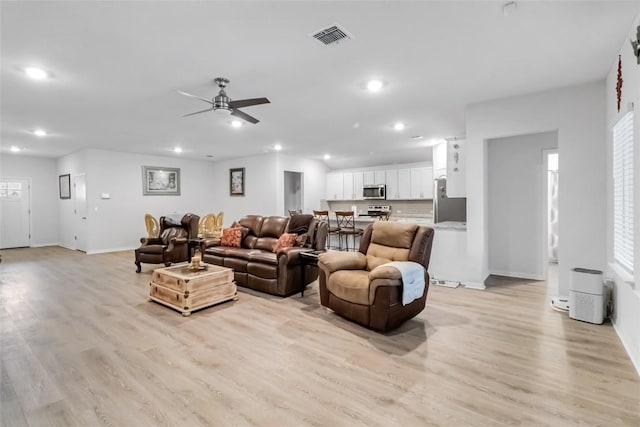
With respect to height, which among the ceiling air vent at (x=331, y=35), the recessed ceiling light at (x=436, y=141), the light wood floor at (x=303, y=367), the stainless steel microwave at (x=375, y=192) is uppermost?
the recessed ceiling light at (x=436, y=141)

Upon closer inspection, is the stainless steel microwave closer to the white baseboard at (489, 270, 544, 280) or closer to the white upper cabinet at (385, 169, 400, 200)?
the white upper cabinet at (385, 169, 400, 200)

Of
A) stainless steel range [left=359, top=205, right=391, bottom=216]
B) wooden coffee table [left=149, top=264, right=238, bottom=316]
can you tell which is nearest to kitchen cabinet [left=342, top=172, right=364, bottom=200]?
stainless steel range [left=359, top=205, right=391, bottom=216]

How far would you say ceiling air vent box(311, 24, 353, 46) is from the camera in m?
2.44

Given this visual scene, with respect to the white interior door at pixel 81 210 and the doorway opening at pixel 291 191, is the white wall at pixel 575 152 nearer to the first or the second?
the doorway opening at pixel 291 191

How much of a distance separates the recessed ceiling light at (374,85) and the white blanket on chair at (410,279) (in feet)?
6.61

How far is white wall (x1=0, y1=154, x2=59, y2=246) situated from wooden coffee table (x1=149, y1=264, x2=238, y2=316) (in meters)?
7.48

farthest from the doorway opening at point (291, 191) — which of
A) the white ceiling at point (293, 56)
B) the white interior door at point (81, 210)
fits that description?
the white interior door at point (81, 210)

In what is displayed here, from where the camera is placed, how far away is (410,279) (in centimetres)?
298

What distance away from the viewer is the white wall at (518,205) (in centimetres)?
477

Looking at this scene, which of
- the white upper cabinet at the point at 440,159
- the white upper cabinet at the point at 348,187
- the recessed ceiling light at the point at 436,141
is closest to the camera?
the recessed ceiling light at the point at 436,141

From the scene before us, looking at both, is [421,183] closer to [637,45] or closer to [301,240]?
[301,240]

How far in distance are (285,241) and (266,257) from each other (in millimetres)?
353

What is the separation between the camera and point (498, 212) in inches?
201

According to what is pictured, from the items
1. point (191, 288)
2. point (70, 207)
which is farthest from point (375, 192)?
point (70, 207)
